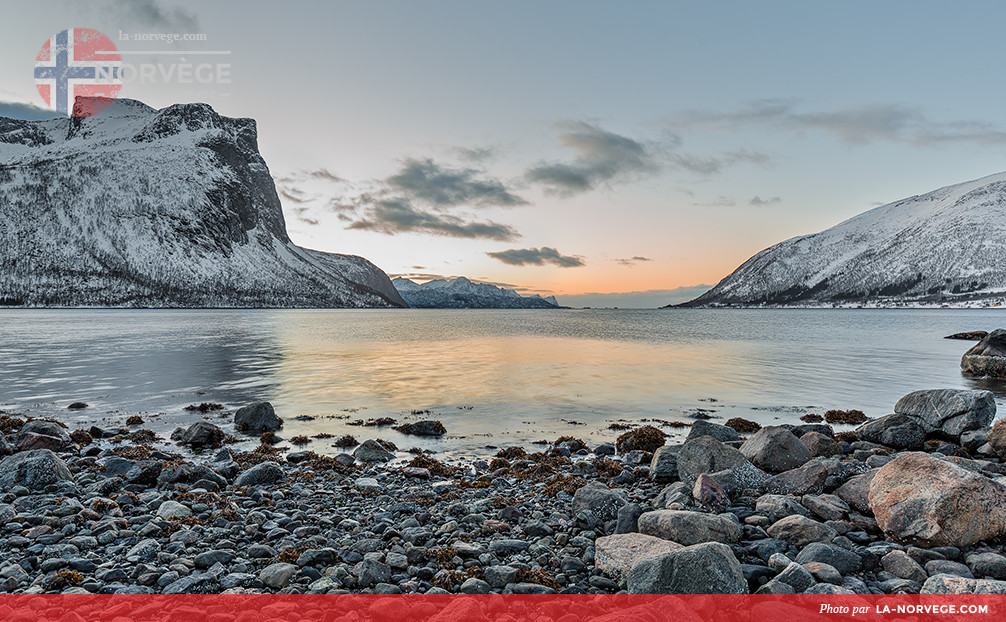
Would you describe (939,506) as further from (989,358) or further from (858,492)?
(989,358)

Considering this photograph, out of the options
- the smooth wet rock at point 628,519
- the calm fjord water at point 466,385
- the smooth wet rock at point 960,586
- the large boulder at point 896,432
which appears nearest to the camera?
the smooth wet rock at point 960,586

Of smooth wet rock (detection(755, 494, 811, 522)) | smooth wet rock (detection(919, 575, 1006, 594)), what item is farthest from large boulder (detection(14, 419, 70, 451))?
smooth wet rock (detection(919, 575, 1006, 594))

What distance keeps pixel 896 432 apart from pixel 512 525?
13100 millimetres

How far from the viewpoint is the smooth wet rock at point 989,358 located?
103ft

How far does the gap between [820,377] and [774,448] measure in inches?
1015

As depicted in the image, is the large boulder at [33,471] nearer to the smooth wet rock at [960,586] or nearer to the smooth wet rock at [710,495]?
the smooth wet rock at [710,495]

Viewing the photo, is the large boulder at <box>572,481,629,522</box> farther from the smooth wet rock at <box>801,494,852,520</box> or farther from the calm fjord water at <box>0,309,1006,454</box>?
the calm fjord water at <box>0,309,1006,454</box>

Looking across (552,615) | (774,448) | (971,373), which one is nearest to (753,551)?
(552,615)

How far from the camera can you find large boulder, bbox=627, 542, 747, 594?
18.8 feet

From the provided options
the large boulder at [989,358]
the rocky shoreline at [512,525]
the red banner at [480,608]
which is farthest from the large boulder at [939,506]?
the large boulder at [989,358]

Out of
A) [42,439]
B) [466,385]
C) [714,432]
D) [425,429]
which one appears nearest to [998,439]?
[714,432]

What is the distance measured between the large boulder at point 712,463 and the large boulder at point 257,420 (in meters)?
13.6

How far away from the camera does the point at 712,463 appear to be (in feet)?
33.9

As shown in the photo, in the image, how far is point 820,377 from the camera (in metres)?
32.9
